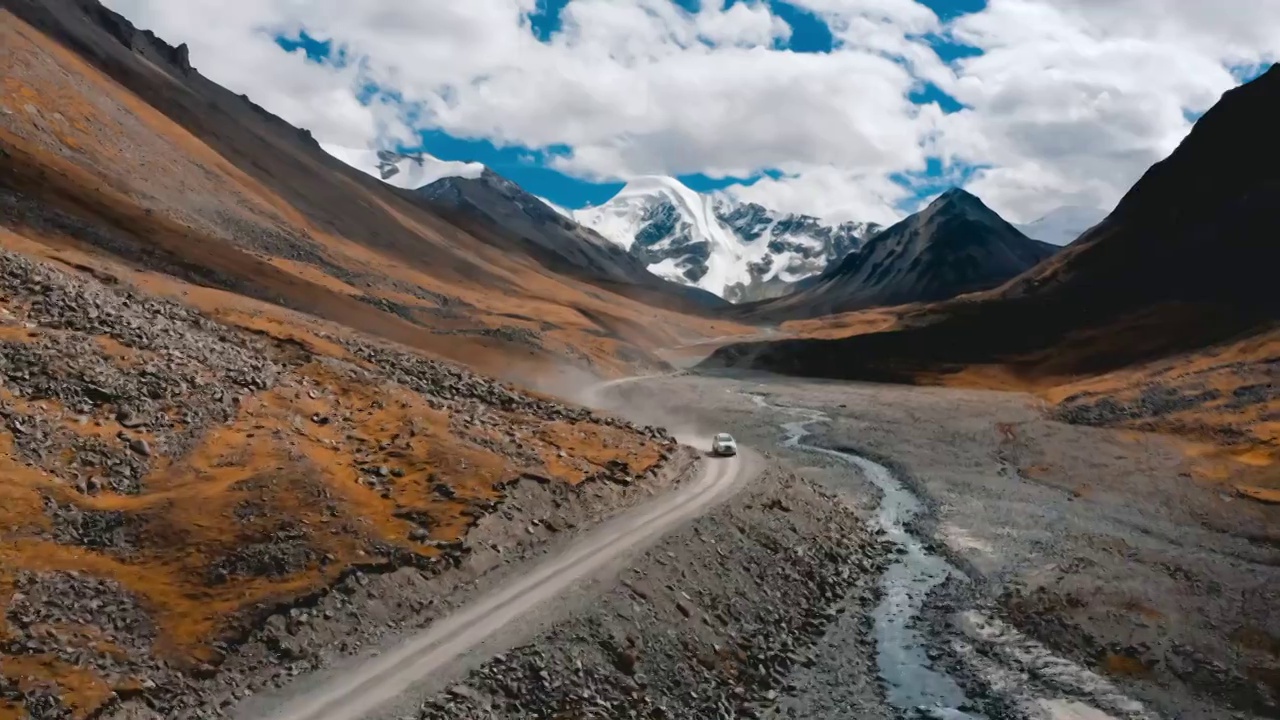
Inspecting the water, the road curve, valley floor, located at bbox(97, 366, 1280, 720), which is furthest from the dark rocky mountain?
the road curve

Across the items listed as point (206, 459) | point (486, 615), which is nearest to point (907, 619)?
point (486, 615)

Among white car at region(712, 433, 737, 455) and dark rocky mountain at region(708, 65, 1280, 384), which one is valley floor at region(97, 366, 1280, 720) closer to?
white car at region(712, 433, 737, 455)

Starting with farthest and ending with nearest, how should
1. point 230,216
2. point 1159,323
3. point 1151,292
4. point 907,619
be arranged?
point 1151,292
point 1159,323
point 230,216
point 907,619

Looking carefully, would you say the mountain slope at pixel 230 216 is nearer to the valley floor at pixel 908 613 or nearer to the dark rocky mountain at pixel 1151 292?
the dark rocky mountain at pixel 1151 292

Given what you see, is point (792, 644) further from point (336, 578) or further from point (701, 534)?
point (336, 578)

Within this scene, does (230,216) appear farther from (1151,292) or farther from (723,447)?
(1151,292)

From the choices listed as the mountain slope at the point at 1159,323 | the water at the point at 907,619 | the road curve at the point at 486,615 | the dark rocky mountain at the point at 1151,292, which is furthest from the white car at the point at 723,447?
the dark rocky mountain at the point at 1151,292
